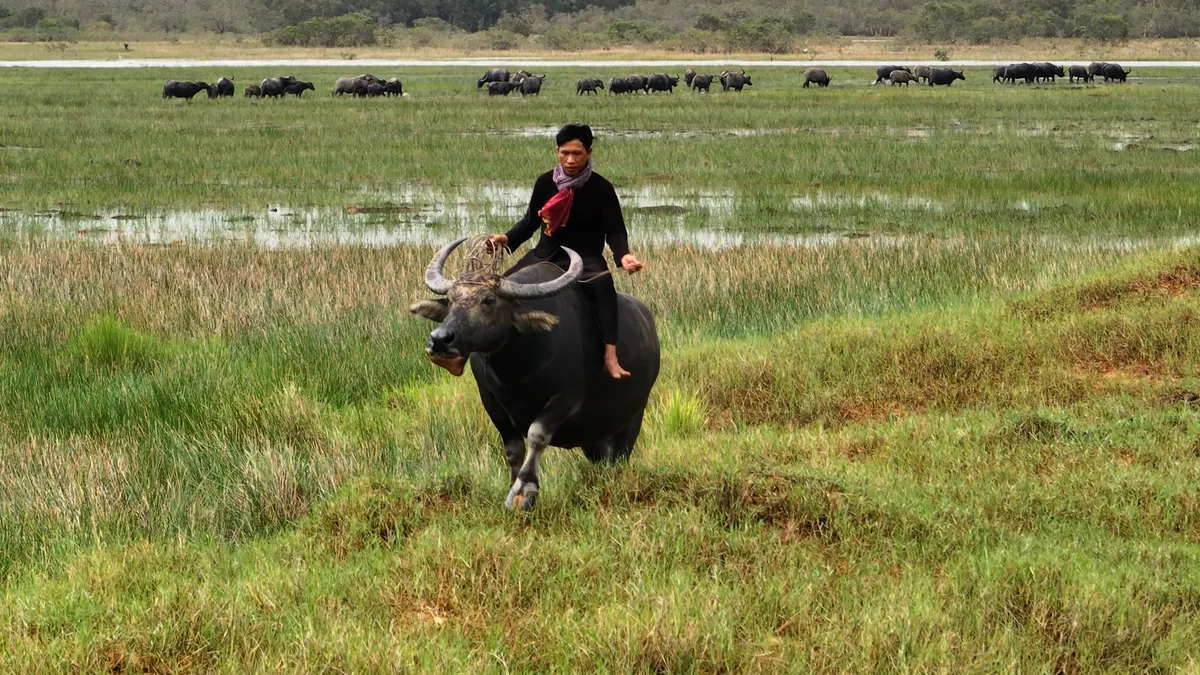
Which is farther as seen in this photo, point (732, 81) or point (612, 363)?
point (732, 81)

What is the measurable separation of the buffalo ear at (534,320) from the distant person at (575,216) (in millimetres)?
537

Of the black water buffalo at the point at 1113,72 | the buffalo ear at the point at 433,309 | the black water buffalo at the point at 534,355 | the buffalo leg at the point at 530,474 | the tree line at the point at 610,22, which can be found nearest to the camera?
Answer: the black water buffalo at the point at 534,355

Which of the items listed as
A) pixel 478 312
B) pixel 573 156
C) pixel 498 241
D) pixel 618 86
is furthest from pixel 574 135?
pixel 618 86

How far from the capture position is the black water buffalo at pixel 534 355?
15.7ft

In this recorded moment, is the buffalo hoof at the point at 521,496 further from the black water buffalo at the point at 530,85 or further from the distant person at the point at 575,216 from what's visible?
the black water buffalo at the point at 530,85

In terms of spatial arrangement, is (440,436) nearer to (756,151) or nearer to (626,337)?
(626,337)

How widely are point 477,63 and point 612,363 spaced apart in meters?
63.6

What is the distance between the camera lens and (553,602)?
448 cm

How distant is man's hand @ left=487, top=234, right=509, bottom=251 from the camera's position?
5484 millimetres

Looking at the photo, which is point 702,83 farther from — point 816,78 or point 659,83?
point 816,78

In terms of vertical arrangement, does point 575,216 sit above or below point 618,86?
above

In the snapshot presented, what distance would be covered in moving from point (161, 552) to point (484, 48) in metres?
83.6

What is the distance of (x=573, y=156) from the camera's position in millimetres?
5492

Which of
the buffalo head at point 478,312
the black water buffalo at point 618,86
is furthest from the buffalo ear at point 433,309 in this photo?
the black water buffalo at point 618,86
